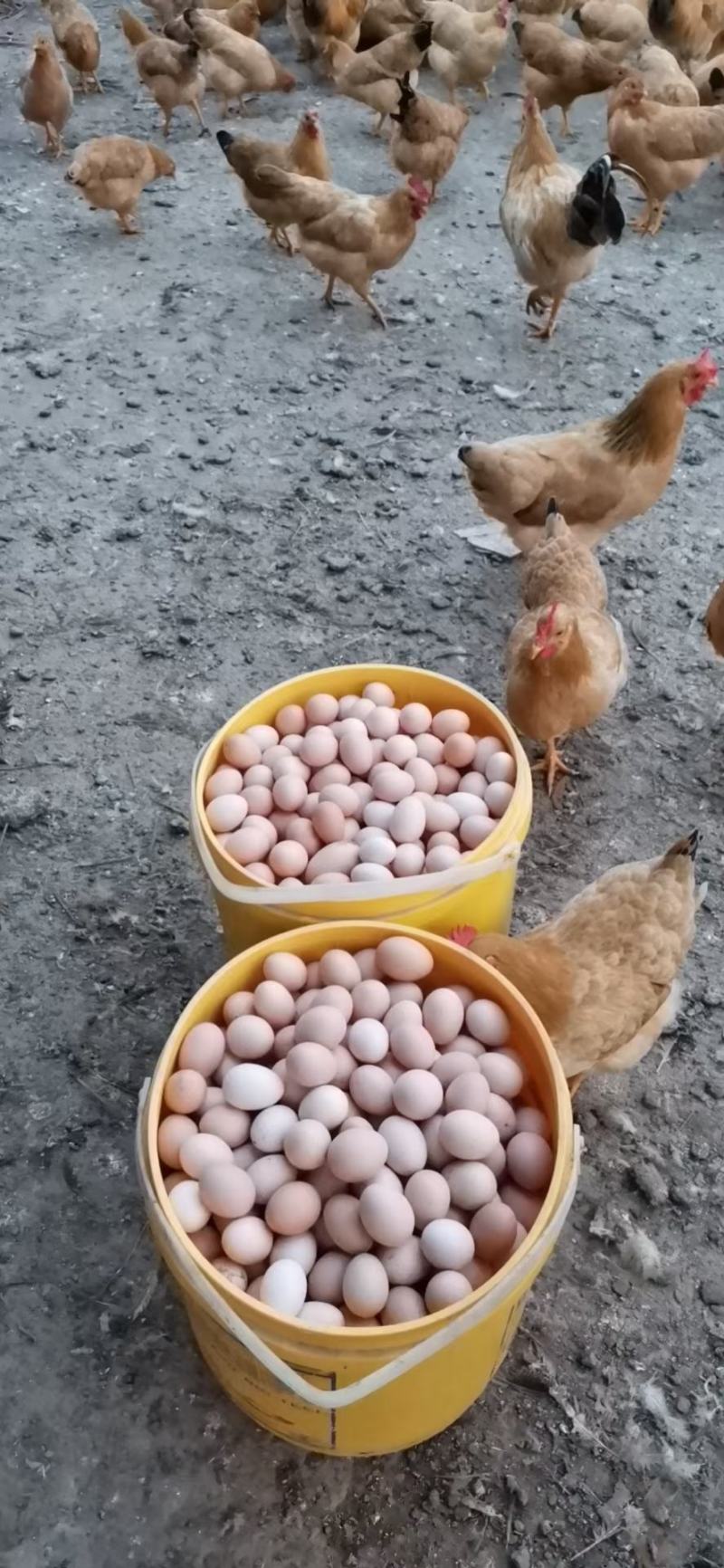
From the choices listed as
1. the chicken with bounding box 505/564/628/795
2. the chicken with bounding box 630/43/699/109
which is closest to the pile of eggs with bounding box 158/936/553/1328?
the chicken with bounding box 505/564/628/795

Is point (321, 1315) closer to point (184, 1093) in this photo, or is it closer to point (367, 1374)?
point (367, 1374)

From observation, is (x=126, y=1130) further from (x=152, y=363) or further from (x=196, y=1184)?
(x=152, y=363)

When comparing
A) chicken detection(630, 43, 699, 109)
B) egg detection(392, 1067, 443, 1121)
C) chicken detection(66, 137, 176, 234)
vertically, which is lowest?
chicken detection(66, 137, 176, 234)

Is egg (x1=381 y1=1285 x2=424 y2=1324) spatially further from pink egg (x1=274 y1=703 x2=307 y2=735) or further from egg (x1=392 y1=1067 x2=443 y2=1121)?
pink egg (x1=274 y1=703 x2=307 y2=735)

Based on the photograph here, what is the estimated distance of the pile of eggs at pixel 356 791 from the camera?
181 centimetres

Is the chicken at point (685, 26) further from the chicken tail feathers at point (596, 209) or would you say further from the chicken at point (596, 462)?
the chicken at point (596, 462)

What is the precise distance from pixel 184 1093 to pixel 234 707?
1.40 meters

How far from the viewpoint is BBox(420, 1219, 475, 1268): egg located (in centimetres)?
133

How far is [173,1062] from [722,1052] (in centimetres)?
108

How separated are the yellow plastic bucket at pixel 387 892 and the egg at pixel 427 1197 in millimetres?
421

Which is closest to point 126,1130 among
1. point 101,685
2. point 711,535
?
point 101,685

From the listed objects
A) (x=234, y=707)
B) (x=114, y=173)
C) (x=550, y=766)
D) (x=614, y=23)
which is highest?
(x=614, y=23)

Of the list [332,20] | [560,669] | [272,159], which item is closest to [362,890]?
[560,669]

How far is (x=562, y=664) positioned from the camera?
229 cm
